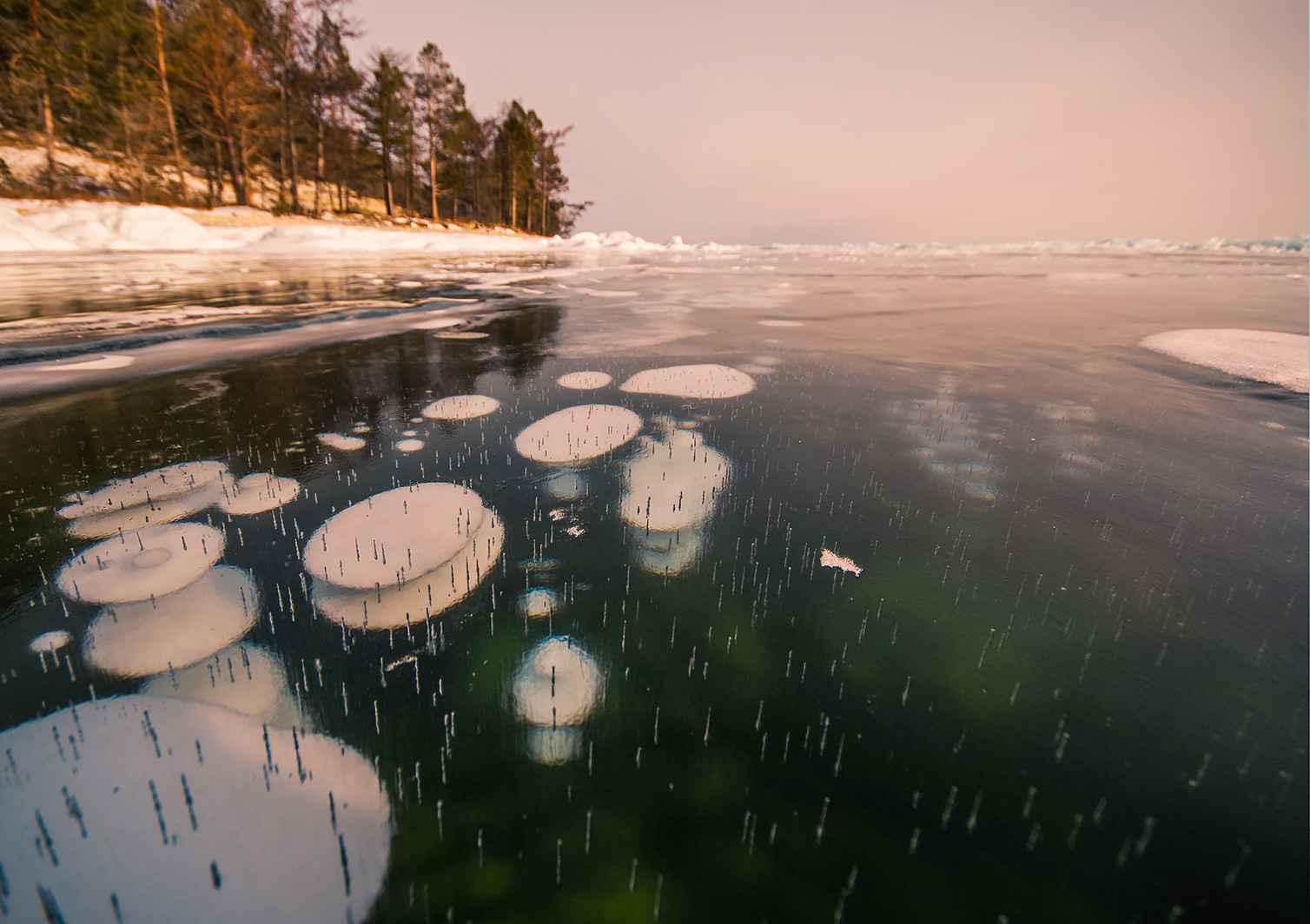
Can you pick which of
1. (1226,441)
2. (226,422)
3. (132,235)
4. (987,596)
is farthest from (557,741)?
(132,235)

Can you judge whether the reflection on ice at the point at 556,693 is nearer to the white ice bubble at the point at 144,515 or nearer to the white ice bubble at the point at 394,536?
the white ice bubble at the point at 394,536

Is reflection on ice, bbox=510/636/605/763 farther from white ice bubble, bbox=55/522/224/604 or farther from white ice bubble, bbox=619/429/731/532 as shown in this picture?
white ice bubble, bbox=55/522/224/604

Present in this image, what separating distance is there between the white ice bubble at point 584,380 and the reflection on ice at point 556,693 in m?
3.80

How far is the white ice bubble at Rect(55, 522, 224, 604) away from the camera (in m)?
2.31

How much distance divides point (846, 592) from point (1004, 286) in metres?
20.0

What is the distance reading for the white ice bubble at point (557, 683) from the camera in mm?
1839

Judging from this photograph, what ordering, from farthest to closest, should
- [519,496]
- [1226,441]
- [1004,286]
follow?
1. [1004,286]
2. [1226,441]
3. [519,496]

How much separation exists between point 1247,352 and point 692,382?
8.39 m

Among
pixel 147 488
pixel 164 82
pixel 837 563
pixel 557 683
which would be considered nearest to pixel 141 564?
pixel 147 488

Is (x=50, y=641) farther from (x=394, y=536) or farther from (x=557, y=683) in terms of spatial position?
(x=557, y=683)

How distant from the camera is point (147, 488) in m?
3.23

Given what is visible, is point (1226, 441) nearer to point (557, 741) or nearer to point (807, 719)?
point (807, 719)

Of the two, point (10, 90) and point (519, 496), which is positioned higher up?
point (10, 90)

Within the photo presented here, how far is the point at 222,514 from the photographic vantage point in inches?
117
